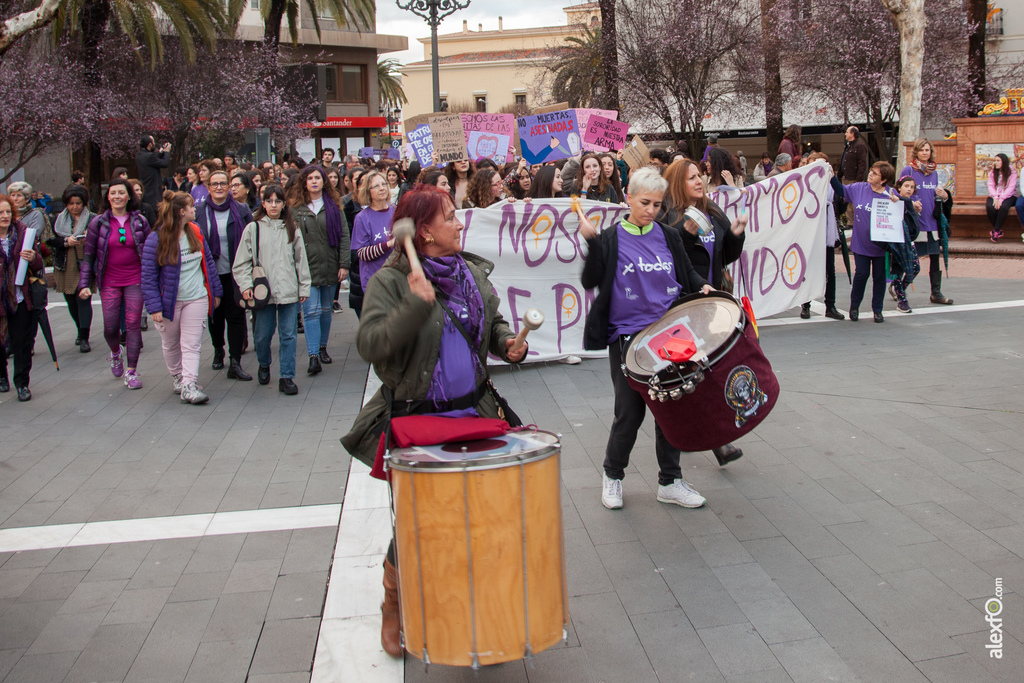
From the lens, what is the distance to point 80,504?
17.7ft

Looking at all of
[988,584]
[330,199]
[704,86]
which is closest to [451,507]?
[988,584]

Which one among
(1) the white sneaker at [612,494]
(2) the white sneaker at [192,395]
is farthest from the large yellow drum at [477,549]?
(2) the white sneaker at [192,395]

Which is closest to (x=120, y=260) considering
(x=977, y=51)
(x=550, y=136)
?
(x=550, y=136)

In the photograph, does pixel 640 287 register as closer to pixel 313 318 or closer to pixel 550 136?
pixel 313 318

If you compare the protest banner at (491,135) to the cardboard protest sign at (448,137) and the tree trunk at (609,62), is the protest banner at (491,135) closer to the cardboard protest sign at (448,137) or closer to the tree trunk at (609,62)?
the cardboard protest sign at (448,137)

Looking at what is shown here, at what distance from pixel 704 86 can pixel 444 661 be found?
26.5 m

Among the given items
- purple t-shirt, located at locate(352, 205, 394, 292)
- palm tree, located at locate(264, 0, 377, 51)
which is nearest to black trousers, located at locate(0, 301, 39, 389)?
purple t-shirt, located at locate(352, 205, 394, 292)

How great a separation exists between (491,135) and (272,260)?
5.02 m

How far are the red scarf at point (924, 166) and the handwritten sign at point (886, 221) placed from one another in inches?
64.0

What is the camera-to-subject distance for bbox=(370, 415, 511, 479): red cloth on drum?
308 centimetres

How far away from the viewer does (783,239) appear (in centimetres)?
997

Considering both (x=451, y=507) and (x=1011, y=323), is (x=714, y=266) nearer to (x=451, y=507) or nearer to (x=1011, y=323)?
(x=451, y=507)

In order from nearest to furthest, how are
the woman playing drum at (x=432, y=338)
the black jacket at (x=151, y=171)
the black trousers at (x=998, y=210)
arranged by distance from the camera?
the woman playing drum at (x=432, y=338) < the black jacket at (x=151, y=171) < the black trousers at (x=998, y=210)

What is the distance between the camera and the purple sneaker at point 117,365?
8.62 meters
